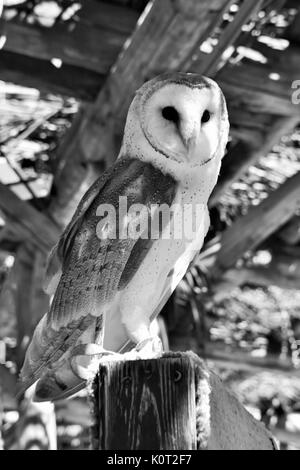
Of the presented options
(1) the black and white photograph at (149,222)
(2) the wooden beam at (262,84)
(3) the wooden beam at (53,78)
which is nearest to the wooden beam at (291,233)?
(1) the black and white photograph at (149,222)

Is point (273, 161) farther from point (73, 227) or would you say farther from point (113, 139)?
point (73, 227)

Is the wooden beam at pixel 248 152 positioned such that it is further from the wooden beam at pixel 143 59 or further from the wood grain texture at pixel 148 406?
the wood grain texture at pixel 148 406

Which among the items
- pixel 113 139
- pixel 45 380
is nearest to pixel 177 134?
pixel 45 380

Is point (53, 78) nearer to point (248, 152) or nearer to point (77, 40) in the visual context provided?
point (77, 40)

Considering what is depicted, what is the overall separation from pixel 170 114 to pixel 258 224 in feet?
6.47

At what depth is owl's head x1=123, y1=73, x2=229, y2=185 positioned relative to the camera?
7.36 feet

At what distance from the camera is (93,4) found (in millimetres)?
3541

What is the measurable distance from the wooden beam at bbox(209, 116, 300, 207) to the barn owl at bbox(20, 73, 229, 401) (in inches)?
60.6

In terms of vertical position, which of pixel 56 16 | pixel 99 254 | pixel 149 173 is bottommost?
pixel 99 254

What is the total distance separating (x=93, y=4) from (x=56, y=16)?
151 mm

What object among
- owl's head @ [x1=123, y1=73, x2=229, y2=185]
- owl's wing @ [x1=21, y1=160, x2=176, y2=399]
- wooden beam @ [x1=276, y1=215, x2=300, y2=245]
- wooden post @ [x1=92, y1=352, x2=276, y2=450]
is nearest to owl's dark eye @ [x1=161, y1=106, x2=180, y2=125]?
owl's head @ [x1=123, y1=73, x2=229, y2=185]

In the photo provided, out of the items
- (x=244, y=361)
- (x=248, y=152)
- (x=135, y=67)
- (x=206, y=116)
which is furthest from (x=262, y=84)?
(x=244, y=361)

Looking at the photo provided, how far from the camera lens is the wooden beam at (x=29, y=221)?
4.06 m

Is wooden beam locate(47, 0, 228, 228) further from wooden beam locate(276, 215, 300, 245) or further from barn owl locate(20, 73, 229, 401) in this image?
wooden beam locate(276, 215, 300, 245)
